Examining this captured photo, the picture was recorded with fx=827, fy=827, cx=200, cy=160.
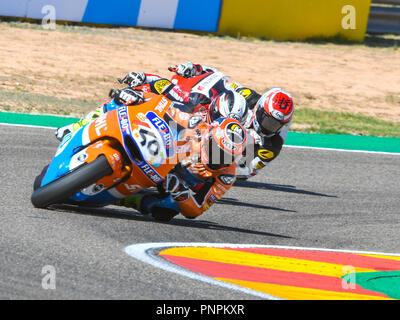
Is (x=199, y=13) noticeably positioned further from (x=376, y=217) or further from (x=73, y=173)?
(x=73, y=173)

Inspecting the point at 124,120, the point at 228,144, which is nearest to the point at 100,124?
the point at 124,120

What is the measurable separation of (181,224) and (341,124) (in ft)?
26.0

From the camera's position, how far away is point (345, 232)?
316 inches

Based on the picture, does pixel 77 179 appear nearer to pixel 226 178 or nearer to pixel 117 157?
pixel 117 157

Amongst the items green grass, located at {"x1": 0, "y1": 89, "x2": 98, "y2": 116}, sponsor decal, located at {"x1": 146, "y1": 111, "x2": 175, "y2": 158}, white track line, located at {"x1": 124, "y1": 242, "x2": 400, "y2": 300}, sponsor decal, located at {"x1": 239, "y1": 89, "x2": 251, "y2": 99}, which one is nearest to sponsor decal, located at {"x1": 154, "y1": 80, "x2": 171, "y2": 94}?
sponsor decal, located at {"x1": 239, "y1": 89, "x2": 251, "y2": 99}

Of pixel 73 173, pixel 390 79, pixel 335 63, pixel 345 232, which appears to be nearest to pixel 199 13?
pixel 335 63

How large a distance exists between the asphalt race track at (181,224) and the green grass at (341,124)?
67.8 inches

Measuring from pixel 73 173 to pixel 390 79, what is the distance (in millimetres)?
13135

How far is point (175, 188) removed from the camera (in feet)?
22.1

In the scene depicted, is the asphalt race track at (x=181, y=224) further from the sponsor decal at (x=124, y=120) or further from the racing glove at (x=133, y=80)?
the racing glove at (x=133, y=80)

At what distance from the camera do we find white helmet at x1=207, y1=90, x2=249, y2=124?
7793mm
